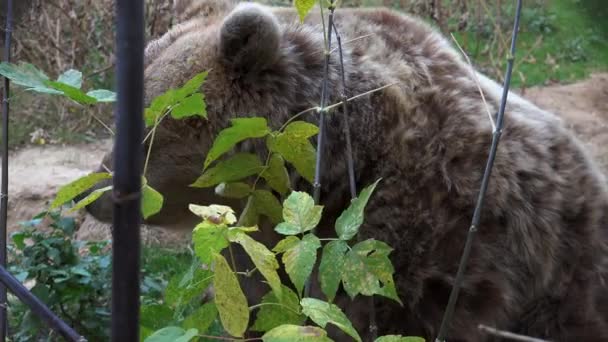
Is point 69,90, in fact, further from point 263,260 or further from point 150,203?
point 263,260

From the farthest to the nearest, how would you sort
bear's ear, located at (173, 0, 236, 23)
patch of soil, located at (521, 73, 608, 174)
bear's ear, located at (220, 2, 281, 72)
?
patch of soil, located at (521, 73, 608, 174) → bear's ear, located at (173, 0, 236, 23) → bear's ear, located at (220, 2, 281, 72)

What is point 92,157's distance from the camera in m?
7.68

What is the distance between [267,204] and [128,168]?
1286 millimetres

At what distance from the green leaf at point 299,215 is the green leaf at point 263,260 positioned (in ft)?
0.27

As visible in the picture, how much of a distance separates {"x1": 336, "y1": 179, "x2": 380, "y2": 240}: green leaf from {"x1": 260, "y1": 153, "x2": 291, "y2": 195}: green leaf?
1.19ft

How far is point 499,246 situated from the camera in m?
2.38

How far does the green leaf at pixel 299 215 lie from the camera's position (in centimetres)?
170

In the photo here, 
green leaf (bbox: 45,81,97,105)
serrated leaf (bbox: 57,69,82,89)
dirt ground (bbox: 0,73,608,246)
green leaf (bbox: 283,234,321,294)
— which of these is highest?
green leaf (bbox: 45,81,97,105)

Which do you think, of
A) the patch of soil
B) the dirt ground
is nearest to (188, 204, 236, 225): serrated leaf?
Result: the dirt ground

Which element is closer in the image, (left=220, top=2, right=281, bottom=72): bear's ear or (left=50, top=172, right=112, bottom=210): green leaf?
(left=50, top=172, right=112, bottom=210): green leaf

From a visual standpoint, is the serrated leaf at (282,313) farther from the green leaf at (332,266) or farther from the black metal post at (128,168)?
the black metal post at (128,168)

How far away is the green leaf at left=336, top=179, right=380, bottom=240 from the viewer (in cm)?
172

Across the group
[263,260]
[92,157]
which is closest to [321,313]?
[263,260]

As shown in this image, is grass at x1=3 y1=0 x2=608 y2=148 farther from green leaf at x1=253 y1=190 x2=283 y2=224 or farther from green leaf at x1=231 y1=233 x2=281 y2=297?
green leaf at x1=231 y1=233 x2=281 y2=297
